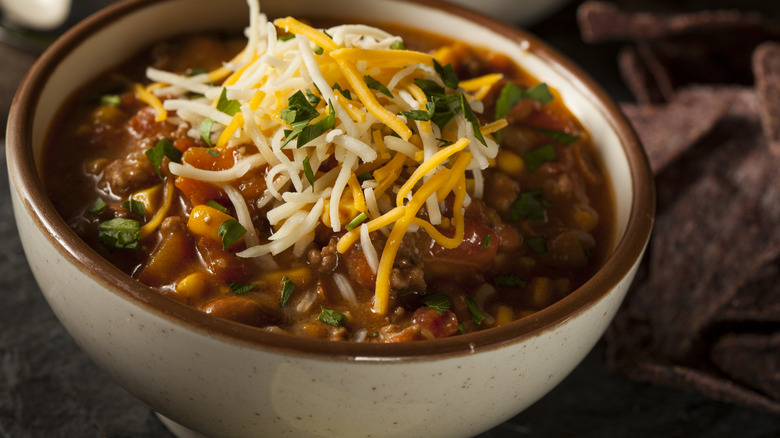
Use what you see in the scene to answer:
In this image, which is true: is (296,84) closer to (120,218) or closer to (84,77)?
(120,218)

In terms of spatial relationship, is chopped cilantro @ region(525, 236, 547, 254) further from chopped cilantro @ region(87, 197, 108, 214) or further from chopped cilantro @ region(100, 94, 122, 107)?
chopped cilantro @ region(100, 94, 122, 107)

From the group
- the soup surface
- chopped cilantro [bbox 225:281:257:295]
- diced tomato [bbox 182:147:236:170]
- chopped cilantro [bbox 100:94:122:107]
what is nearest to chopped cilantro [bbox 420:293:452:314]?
the soup surface

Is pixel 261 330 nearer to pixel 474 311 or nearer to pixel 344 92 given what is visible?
pixel 474 311

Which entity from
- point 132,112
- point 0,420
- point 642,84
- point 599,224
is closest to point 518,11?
point 642,84

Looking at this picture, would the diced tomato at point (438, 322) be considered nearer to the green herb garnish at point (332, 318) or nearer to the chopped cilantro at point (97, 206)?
the green herb garnish at point (332, 318)

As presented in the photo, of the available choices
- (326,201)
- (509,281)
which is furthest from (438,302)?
(326,201)
